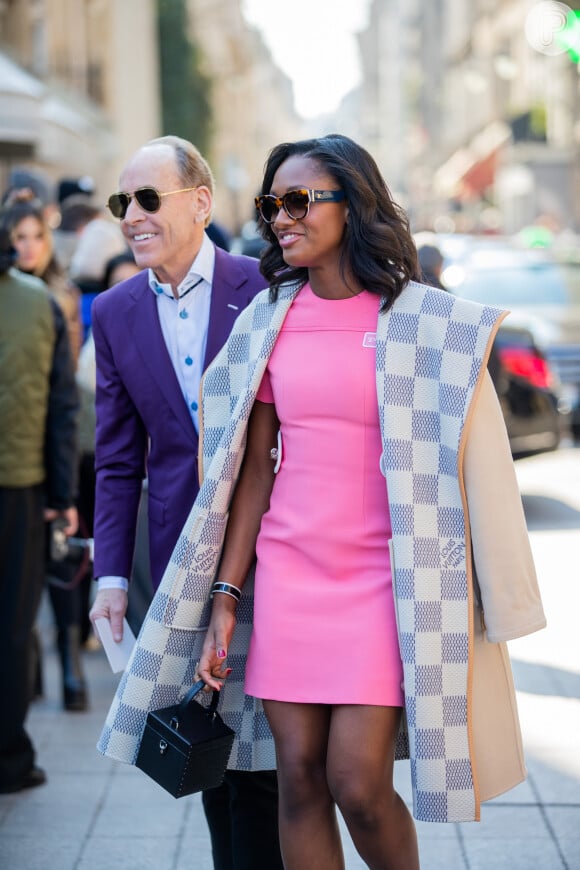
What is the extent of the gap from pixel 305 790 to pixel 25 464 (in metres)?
2.22

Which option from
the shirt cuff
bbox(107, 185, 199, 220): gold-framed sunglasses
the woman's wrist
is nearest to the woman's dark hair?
bbox(107, 185, 199, 220): gold-framed sunglasses

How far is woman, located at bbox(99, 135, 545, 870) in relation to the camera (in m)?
2.84

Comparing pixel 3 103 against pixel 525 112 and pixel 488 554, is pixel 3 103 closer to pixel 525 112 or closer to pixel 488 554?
pixel 488 554

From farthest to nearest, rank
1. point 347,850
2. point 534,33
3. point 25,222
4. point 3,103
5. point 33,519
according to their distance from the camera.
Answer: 1. point 534,33
2. point 3,103
3. point 25,222
4. point 33,519
5. point 347,850

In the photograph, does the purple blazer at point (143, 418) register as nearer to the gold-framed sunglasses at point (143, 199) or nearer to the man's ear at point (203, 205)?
the man's ear at point (203, 205)

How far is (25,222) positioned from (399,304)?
3.05 meters

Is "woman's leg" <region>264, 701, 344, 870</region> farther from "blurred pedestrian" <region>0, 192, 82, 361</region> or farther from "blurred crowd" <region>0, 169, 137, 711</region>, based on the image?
"blurred pedestrian" <region>0, 192, 82, 361</region>

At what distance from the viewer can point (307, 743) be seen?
2908mm

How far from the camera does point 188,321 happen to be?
350cm

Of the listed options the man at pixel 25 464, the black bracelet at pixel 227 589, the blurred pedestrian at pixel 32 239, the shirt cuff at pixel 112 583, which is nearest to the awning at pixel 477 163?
the blurred pedestrian at pixel 32 239

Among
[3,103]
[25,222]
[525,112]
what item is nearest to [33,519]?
[25,222]

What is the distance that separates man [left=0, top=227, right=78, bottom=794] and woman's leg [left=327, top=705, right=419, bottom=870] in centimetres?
217

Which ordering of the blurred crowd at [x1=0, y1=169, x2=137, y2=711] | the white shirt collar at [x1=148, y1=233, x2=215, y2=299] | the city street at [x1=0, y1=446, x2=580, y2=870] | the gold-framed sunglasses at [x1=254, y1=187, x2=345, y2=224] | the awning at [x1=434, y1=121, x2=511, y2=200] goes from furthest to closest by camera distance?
1. the awning at [x1=434, y1=121, x2=511, y2=200]
2. the blurred crowd at [x1=0, y1=169, x2=137, y2=711]
3. the city street at [x1=0, y1=446, x2=580, y2=870]
4. the white shirt collar at [x1=148, y1=233, x2=215, y2=299]
5. the gold-framed sunglasses at [x1=254, y1=187, x2=345, y2=224]

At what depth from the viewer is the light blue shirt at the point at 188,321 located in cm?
346
